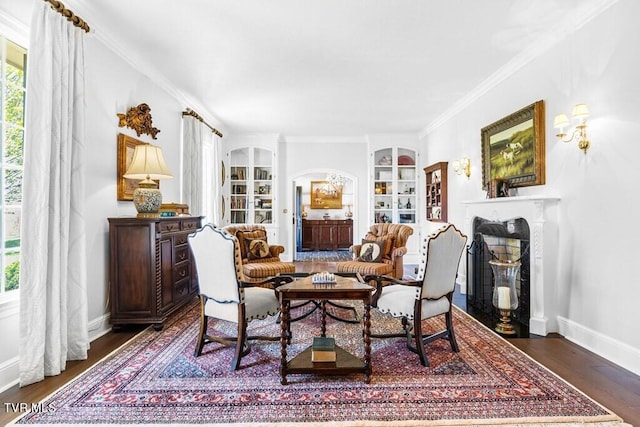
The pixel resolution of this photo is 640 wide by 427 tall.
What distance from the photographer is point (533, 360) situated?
261 cm

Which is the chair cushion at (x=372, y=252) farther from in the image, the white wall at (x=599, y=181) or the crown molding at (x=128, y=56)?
the crown molding at (x=128, y=56)

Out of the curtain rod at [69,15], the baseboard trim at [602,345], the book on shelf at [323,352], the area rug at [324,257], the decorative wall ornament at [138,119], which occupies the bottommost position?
the area rug at [324,257]

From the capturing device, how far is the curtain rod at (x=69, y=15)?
246cm

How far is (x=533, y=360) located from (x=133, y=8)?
4321 millimetres

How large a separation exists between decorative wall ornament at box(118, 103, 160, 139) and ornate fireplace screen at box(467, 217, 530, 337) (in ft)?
14.0

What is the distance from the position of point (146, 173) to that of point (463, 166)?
436 cm

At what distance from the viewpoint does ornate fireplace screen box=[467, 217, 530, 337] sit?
3500mm

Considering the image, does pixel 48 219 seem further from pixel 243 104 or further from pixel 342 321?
pixel 243 104

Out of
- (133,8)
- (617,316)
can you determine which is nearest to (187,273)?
(133,8)

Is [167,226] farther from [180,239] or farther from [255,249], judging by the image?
[255,249]

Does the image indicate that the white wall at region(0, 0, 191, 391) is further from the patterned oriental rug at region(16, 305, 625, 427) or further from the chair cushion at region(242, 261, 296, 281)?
the chair cushion at region(242, 261, 296, 281)

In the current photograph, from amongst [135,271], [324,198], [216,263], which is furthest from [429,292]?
[324,198]

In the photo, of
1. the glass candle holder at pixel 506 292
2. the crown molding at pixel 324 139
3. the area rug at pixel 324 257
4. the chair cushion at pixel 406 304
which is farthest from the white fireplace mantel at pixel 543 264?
the area rug at pixel 324 257

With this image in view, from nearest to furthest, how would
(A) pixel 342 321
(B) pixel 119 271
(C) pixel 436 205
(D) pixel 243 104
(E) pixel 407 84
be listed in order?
1. (B) pixel 119 271
2. (A) pixel 342 321
3. (E) pixel 407 84
4. (D) pixel 243 104
5. (C) pixel 436 205
